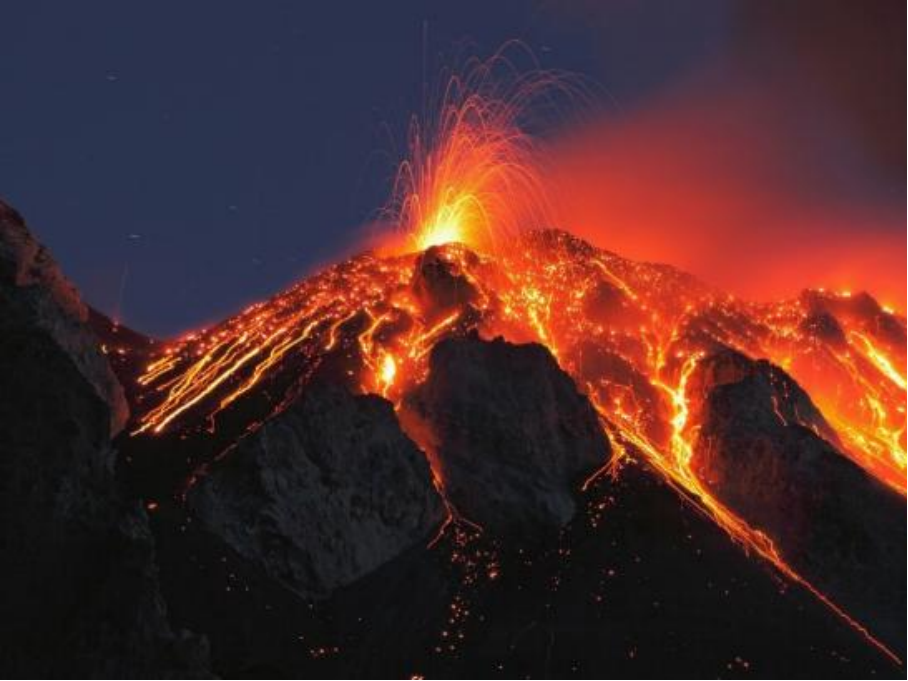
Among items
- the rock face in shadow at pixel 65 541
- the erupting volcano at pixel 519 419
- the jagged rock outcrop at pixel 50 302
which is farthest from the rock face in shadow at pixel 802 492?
the jagged rock outcrop at pixel 50 302

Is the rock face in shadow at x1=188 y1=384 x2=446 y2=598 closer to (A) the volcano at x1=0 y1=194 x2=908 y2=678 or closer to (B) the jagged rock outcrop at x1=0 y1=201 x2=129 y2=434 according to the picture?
(A) the volcano at x1=0 y1=194 x2=908 y2=678

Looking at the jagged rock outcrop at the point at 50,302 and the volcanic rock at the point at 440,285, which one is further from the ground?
the volcanic rock at the point at 440,285

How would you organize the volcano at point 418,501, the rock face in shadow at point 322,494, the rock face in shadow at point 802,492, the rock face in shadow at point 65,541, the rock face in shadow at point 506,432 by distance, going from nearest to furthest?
the rock face in shadow at point 65,541, the volcano at point 418,501, the rock face in shadow at point 322,494, the rock face in shadow at point 506,432, the rock face in shadow at point 802,492

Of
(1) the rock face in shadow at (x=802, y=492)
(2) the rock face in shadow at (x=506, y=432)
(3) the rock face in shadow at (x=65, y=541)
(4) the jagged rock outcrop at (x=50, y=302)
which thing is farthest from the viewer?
(1) the rock face in shadow at (x=802, y=492)

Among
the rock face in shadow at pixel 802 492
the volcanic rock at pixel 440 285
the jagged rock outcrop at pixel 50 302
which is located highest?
the volcanic rock at pixel 440 285

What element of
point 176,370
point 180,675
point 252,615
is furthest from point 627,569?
point 176,370

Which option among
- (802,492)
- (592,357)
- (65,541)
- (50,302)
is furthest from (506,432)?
(65,541)

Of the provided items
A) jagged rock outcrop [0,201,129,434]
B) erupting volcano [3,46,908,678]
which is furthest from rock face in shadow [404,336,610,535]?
jagged rock outcrop [0,201,129,434]

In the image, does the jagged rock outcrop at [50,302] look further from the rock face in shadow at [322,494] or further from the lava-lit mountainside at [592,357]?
the rock face in shadow at [322,494]
